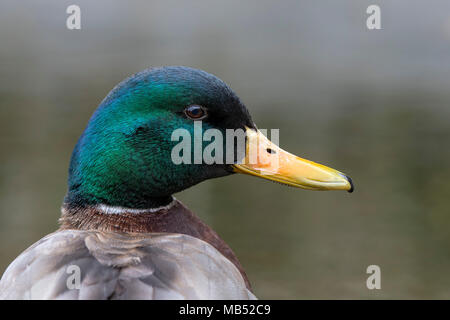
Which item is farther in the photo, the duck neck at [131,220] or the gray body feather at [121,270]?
the duck neck at [131,220]

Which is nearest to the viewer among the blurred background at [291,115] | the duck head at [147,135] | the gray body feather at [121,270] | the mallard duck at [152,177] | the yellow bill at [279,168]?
the gray body feather at [121,270]

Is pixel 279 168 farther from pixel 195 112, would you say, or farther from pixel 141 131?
pixel 141 131

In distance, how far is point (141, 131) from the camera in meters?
2.58

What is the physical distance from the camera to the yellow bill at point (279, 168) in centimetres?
270

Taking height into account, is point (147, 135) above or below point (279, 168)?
above

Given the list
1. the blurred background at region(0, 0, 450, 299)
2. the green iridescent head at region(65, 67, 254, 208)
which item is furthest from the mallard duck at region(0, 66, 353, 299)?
the blurred background at region(0, 0, 450, 299)

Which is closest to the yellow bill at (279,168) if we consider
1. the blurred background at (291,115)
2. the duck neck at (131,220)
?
the duck neck at (131,220)

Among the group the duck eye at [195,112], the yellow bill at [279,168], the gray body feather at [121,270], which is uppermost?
the duck eye at [195,112]

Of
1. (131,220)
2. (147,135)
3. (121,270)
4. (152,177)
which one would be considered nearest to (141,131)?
(147,135)

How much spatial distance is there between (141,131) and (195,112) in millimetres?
194

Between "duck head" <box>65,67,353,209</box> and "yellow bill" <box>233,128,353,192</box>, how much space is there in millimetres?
19

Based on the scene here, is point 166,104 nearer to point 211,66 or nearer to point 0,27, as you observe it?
point 211,66

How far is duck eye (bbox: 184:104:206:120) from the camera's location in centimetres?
260

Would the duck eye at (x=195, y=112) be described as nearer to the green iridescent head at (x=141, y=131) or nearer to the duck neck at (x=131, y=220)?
the green iridescent head at (x=141, y=131)
